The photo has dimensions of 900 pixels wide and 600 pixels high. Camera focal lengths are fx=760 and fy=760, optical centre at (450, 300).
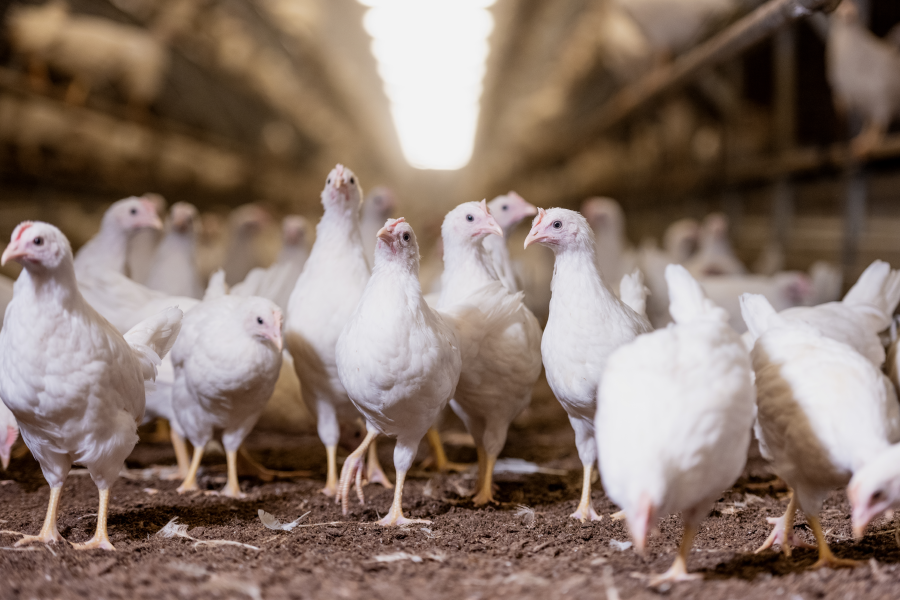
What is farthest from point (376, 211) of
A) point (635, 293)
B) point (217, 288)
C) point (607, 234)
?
point (607, 234)

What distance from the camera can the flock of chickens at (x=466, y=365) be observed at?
6.66 feet

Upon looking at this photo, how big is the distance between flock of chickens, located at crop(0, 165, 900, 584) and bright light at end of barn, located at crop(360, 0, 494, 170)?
4.13 metres

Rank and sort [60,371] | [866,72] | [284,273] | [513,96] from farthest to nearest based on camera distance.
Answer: [513,96] < [866,72] < [284,273] < [60,371]

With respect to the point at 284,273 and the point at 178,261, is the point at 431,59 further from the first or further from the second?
the point at 284,273

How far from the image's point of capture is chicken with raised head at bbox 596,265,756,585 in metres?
1.94

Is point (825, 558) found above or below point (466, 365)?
below

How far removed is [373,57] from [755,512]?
25.2ft

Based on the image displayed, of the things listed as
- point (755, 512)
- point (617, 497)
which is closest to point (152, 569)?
point (617, 497)

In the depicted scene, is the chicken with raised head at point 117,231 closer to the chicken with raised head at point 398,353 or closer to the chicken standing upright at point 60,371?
A: the chicken standing upright at point 60,371

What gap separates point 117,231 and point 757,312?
3049 millimetres

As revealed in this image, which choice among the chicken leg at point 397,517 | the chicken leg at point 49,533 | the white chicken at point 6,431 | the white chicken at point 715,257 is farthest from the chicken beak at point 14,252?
the white chicken at point 715,257

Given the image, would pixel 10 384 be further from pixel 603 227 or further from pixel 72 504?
pixel 603 227

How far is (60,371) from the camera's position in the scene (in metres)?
2.31

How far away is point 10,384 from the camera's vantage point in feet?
7.63
